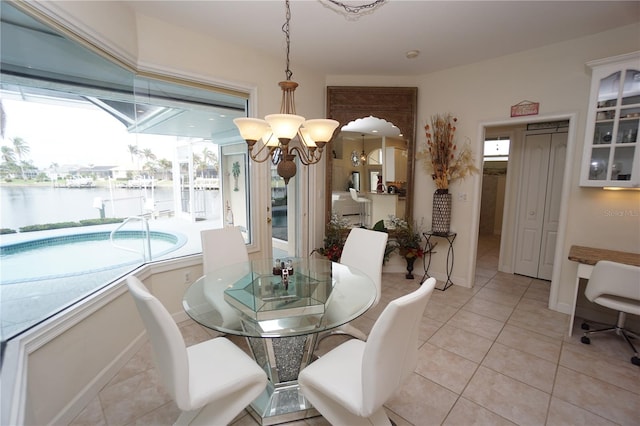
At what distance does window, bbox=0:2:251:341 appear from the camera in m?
1.64

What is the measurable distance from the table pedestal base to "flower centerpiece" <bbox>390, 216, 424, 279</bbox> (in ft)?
7.81

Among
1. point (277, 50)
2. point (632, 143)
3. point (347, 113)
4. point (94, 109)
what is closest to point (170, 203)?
point (94, 109)

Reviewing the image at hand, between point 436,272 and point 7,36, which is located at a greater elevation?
point 7,36

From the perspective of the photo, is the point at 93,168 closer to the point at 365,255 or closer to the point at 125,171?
the point at 125,171

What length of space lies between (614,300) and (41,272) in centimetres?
437

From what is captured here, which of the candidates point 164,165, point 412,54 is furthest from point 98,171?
point 412,54

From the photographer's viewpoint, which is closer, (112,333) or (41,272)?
(41,272)

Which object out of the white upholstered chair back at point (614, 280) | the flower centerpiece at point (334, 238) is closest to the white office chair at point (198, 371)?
the flower centerpiece at point (334, 238)

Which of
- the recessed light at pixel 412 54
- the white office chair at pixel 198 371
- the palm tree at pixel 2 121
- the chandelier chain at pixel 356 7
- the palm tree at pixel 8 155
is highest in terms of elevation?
the recessed light at pixel 412 54

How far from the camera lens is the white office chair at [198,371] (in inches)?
46.8

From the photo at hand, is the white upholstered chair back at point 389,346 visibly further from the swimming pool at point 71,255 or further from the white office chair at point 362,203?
the white office chair at point 362,203

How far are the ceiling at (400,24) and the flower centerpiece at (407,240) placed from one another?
2.15 m

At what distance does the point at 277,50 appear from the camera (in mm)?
3168

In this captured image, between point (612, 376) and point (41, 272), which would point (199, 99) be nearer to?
point (41, 272)
